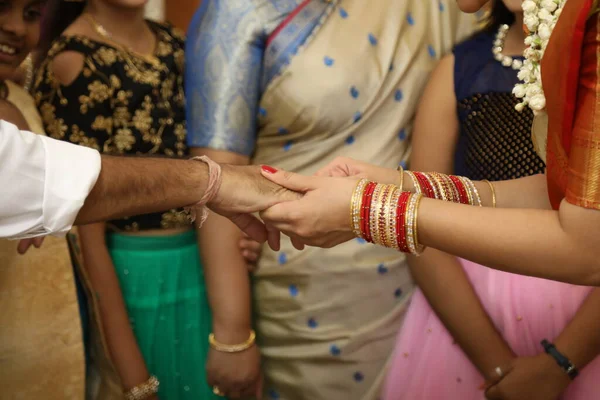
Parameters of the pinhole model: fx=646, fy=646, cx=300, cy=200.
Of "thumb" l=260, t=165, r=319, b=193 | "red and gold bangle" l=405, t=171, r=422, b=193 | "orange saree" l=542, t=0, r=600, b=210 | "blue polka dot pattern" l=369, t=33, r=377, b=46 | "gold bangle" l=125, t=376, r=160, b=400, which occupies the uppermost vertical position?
"orange saree" l=542, t=0, r=600, b=210

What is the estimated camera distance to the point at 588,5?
743 millimetres

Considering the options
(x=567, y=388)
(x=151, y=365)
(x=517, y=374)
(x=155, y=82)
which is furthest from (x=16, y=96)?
(x=567, y=388)

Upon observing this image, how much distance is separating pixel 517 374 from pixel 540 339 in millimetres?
92

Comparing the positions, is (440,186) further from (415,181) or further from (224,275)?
(224,275)

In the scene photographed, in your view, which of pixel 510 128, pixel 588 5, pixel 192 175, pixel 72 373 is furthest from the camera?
pixel 510 128

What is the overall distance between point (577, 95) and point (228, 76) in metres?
0.70

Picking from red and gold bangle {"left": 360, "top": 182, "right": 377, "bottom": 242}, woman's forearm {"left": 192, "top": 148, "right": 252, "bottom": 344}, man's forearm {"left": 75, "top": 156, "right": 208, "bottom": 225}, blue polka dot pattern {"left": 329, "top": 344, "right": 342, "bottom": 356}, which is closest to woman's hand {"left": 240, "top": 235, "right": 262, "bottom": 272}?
woman's forearm {"left": 192, "top": 148, "right": 252, "bottom": 344}

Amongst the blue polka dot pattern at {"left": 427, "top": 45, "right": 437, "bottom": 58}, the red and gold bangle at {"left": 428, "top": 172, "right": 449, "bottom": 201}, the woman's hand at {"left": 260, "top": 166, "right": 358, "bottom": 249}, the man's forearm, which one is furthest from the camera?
the blue polka dot pattern at {"left": 427, "top": 45, "right": 437, "bottom": 58}

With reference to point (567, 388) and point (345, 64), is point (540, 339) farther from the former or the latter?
point (345, 64)

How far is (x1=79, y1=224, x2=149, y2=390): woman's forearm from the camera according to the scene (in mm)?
1268

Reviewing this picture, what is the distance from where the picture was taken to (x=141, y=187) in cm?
92

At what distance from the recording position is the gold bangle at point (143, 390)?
1276mm

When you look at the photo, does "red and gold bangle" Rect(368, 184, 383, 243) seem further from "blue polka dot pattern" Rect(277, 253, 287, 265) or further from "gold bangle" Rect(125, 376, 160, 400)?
"gold bangle" Rect(125, 376, 160, 400)

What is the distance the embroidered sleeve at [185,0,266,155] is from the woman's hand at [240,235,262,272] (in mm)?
187
